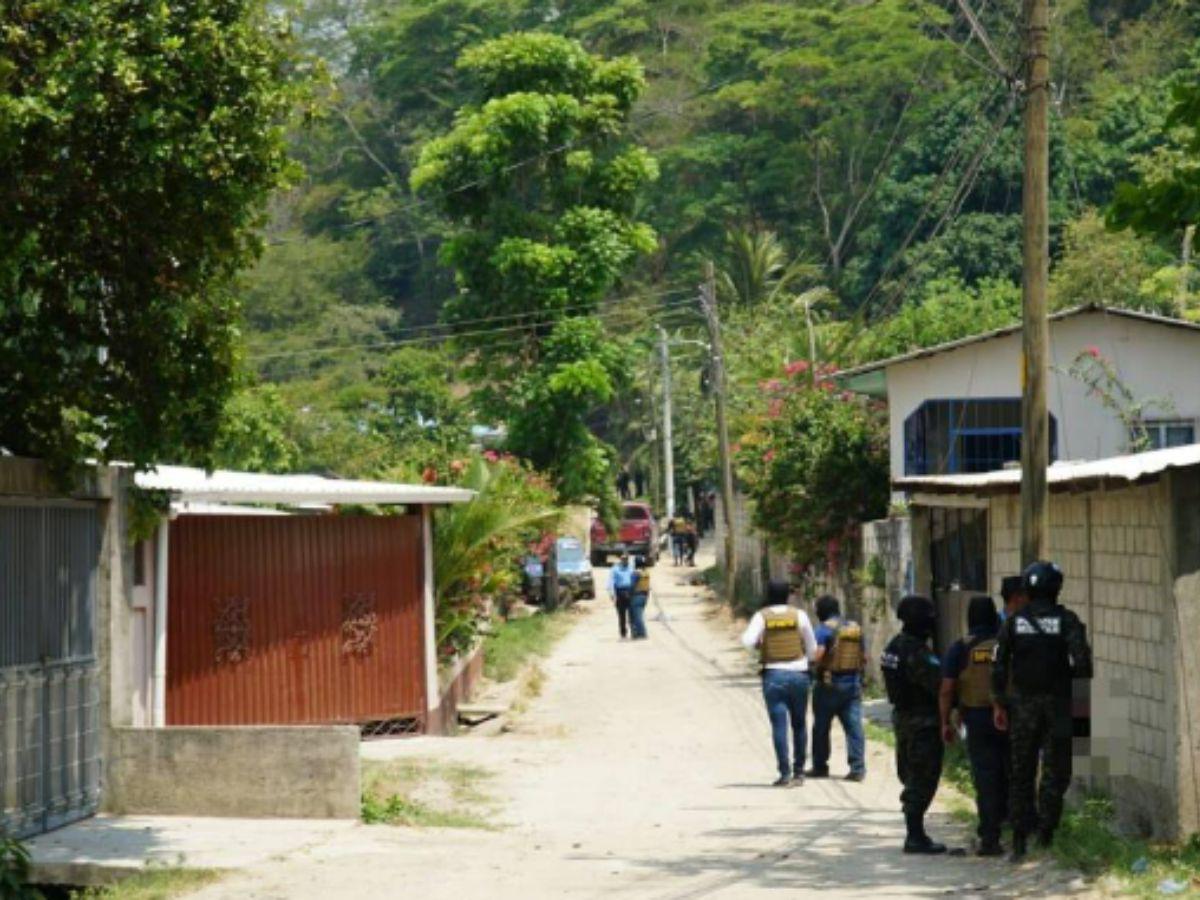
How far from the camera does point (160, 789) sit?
16.8 metres

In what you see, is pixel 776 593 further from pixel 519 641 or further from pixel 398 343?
pixel 398 343

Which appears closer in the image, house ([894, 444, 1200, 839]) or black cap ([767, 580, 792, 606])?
house ([894, 444, 1200, 839])

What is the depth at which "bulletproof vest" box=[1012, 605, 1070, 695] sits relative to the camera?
45.8 ft

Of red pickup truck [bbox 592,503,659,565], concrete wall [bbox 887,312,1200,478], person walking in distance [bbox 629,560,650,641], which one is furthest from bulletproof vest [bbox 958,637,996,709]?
red pickup truck [bbox 592,503,659,565]

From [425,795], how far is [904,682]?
5429 mm

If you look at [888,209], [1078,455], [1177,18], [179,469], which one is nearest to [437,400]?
[888,209]

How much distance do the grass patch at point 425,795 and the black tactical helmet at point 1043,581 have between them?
5.05m

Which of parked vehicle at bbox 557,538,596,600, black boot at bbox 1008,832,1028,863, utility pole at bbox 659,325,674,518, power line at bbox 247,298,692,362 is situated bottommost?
black boot at bbox 1008,832,1028,863

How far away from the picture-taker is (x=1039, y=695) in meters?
14.0

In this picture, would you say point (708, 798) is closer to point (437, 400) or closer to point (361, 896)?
point (361, 896)

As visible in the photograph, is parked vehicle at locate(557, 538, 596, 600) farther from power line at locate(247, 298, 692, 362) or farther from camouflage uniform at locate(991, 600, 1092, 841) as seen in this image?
camouflage uniform at locate(991, 600, 1092, 841)

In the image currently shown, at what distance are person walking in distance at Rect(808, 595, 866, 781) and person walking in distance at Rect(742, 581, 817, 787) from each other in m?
0.25

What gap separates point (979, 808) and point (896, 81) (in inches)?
2512

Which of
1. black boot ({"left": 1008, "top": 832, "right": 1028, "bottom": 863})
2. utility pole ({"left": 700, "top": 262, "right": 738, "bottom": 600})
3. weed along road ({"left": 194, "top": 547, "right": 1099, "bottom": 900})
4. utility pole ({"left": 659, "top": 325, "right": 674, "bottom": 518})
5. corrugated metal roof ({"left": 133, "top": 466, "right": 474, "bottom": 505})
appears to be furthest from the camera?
utility pole ({"left": 659, "top": 325, "right": 674, "bottom": 518})
